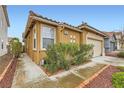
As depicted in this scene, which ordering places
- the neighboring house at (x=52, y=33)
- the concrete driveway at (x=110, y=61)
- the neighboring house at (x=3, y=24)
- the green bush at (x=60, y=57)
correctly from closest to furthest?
the green bush at (x=60, y=57)
the neighboring house at (x=52, y=33)
the concrete driveway at (x=110, y=61)
the neighboring house at (x=3, y=24)

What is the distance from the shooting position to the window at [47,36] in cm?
1004

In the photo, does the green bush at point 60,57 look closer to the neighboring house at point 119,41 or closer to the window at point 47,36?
the window at point 47,36

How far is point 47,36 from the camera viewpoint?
1030 centimetres

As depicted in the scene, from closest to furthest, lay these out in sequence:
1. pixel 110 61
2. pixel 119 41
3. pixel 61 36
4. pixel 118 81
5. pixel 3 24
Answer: pixel 118 81, pixel 61 36, pixel 110 61, pixel 119 41, pixel 3 24

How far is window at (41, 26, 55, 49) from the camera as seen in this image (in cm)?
1004

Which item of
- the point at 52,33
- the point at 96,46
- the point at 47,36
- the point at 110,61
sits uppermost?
the point at 52,33

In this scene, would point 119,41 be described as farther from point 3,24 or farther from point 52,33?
point 3,24

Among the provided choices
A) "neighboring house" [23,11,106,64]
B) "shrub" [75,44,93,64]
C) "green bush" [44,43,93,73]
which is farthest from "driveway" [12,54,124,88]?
"neighboring house" [23,11,106,64]

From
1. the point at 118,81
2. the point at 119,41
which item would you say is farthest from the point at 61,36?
the point at 119,41

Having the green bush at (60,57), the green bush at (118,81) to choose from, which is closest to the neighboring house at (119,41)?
the green bush at (60,57)

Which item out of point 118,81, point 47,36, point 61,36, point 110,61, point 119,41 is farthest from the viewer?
point 119,41

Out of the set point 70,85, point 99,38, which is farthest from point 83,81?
point 99,38

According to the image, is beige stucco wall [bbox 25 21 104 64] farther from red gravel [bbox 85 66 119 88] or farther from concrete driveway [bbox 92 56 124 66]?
red gravel [bbox 85 66 119 88]

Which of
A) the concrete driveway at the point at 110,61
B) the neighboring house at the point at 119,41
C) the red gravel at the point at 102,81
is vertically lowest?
the red gravel at the point at 102,81
